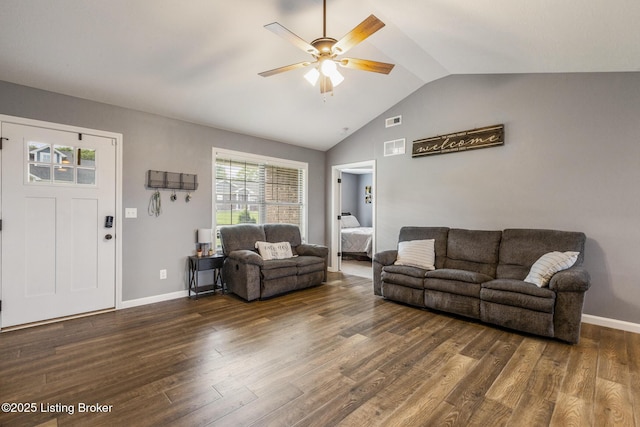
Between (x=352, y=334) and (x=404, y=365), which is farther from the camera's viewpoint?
(x=352, y=334)

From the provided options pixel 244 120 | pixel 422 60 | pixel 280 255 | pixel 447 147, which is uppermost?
pixel 422 60

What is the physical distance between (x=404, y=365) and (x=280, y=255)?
105 inches

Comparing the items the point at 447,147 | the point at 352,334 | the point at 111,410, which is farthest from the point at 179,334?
the point at 447,147

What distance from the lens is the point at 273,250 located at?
4.51 m

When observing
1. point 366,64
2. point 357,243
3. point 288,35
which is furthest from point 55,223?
point 357,243

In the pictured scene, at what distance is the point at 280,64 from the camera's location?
3416 millimetres

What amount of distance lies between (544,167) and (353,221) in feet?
18.1

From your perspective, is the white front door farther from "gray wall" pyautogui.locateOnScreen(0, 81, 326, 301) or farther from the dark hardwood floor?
the dark hardwood floor

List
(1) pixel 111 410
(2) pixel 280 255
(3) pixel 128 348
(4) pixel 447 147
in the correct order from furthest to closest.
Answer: (2) pixel 280 255
(4) pixel 447 147
(3) pixel 128 348
(1) pixel 111 410

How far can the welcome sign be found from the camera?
3824 millimetres

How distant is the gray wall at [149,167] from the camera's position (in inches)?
127

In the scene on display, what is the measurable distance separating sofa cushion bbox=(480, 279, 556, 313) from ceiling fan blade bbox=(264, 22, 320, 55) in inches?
115

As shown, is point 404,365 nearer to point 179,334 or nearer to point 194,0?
point 179,334

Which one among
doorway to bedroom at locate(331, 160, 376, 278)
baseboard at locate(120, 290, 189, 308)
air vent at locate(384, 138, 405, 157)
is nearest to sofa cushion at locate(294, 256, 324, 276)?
doorway to bedroom at locate(331, 160, 376, 278)
